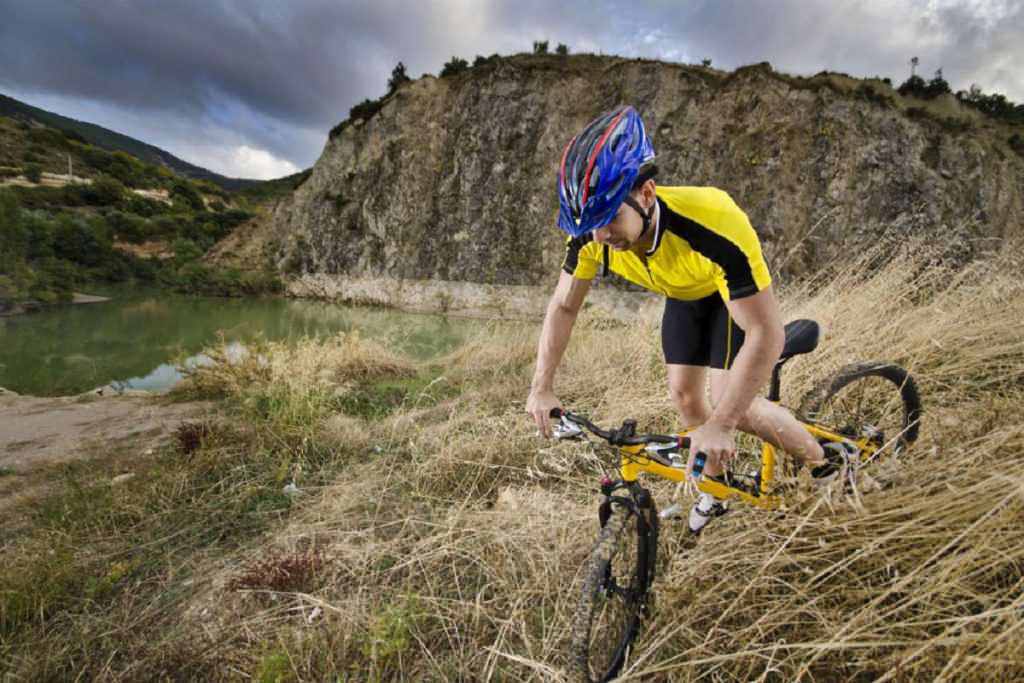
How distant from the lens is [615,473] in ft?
9.71

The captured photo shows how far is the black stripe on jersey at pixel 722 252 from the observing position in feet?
4.84

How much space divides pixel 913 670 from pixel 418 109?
29.7 m

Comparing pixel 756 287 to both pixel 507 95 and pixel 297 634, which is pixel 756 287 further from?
pixel 507 95

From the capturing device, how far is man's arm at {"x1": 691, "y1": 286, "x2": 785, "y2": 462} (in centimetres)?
139

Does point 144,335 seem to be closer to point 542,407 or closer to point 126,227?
point 542,407

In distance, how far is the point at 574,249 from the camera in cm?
188

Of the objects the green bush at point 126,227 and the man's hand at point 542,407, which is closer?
the man's hand at point 542,407

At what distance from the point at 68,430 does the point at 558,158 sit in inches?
874

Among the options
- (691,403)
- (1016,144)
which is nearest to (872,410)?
(691,403)

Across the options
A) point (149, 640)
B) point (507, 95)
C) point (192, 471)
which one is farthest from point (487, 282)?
point (149, 640)

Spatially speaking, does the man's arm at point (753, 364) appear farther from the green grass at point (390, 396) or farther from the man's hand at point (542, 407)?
the green grass at point (390, 396)

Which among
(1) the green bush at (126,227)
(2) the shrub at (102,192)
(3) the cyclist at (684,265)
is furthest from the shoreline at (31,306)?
(2) the shrub at (102,192)

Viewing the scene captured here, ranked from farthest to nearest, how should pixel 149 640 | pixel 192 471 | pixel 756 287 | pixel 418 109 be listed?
1. pixel 418 109
2. pixel 192 471
3. pixel 149 640
4. pixel 756 287

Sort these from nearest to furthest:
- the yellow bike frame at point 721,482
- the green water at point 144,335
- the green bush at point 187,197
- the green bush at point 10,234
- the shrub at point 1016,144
A: the yellow bike frame at point 721,482, the green water at point 144,335, the green bush at point 10,234, the shrub at point 1016,144, the green bush at point 187,197
